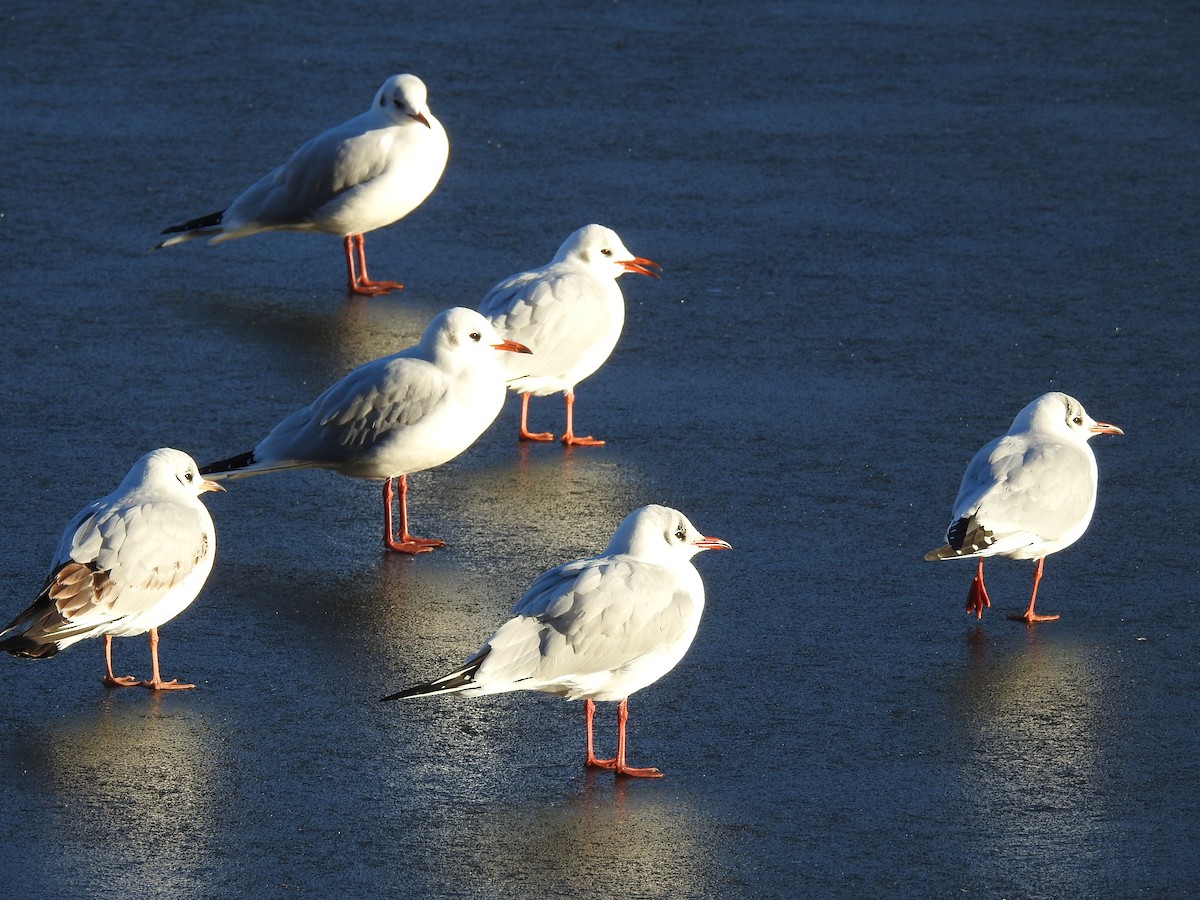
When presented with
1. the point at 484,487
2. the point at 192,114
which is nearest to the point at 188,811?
the point at 484,487

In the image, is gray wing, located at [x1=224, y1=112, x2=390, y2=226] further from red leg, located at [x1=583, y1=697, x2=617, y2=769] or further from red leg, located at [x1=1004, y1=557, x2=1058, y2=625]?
red leg, located at [x1=583, y1=697, x2=617, y2=769]

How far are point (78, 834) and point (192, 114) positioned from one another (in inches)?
402

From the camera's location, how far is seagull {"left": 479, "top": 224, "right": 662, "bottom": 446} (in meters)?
10.3

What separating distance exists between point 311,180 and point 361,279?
27.2 inches

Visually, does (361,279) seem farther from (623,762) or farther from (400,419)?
(623,762)

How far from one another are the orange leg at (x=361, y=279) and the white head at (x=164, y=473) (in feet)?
15.5

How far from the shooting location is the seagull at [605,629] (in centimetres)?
680

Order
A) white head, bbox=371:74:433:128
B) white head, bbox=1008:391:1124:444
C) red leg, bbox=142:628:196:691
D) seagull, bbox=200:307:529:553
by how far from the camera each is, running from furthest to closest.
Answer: white head, bbox=371:74:433:128 < seagull, bbox=200:307:529:553 < white head, bbox=1008:391:1124:444 < red leg, bbox=142:628:196:691

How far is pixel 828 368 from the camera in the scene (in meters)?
11.2

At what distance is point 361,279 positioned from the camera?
12.8m

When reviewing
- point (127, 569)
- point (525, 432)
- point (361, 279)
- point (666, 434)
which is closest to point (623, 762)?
point (127, 569)

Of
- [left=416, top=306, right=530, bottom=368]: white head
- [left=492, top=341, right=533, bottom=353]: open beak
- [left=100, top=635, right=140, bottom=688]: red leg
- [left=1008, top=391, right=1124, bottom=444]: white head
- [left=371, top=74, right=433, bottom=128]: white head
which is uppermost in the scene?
[left=371, top=74, right=433, bottom=128]: white head

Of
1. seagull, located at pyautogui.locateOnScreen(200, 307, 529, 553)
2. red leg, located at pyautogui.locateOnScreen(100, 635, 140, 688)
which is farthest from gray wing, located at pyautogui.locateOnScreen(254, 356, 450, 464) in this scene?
red leg, located at pyautogui.locateOnScreen(100, 635, 140, 688)

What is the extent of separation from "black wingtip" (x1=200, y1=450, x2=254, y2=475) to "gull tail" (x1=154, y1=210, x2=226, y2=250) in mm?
3888
